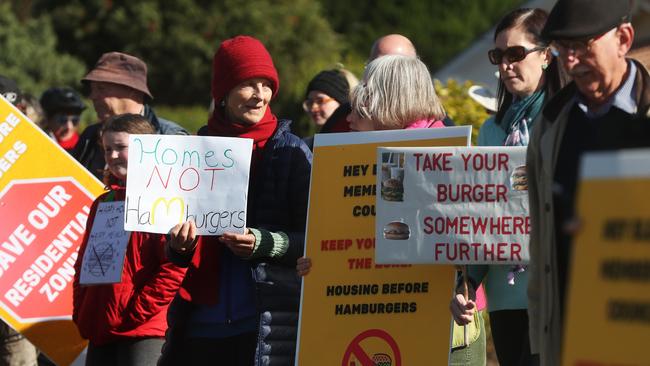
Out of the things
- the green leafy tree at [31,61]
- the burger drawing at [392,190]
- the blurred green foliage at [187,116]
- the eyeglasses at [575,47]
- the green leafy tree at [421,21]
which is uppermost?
the green leafy tree at [421,21]

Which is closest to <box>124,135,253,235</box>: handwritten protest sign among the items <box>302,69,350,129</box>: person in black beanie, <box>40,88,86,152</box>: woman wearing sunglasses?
<box>302,69,350,129</box>: person in black beanie

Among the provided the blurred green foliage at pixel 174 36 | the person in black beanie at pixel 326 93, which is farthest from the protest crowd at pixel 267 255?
the blurred green foliage at pixel 174 36

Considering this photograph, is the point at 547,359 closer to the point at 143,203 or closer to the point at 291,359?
the point at 291,359

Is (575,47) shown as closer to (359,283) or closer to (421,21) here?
(359,283)

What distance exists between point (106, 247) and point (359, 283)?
4.63ft

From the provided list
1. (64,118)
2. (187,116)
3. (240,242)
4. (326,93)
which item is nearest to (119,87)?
(326,93)

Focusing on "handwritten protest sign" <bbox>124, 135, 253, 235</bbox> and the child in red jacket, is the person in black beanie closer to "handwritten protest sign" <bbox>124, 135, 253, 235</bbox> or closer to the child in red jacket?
the child in red jacket

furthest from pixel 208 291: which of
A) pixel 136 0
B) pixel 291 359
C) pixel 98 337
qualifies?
pixel 136 0

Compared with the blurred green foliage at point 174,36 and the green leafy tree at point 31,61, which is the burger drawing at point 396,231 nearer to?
the green leafy tree at point 31,61

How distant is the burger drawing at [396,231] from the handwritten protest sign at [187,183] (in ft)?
2.37

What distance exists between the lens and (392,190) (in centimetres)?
499

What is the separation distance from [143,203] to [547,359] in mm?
2037

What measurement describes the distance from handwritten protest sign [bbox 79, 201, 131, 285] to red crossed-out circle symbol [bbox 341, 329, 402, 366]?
1.27 metres

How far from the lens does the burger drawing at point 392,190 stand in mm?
4977
